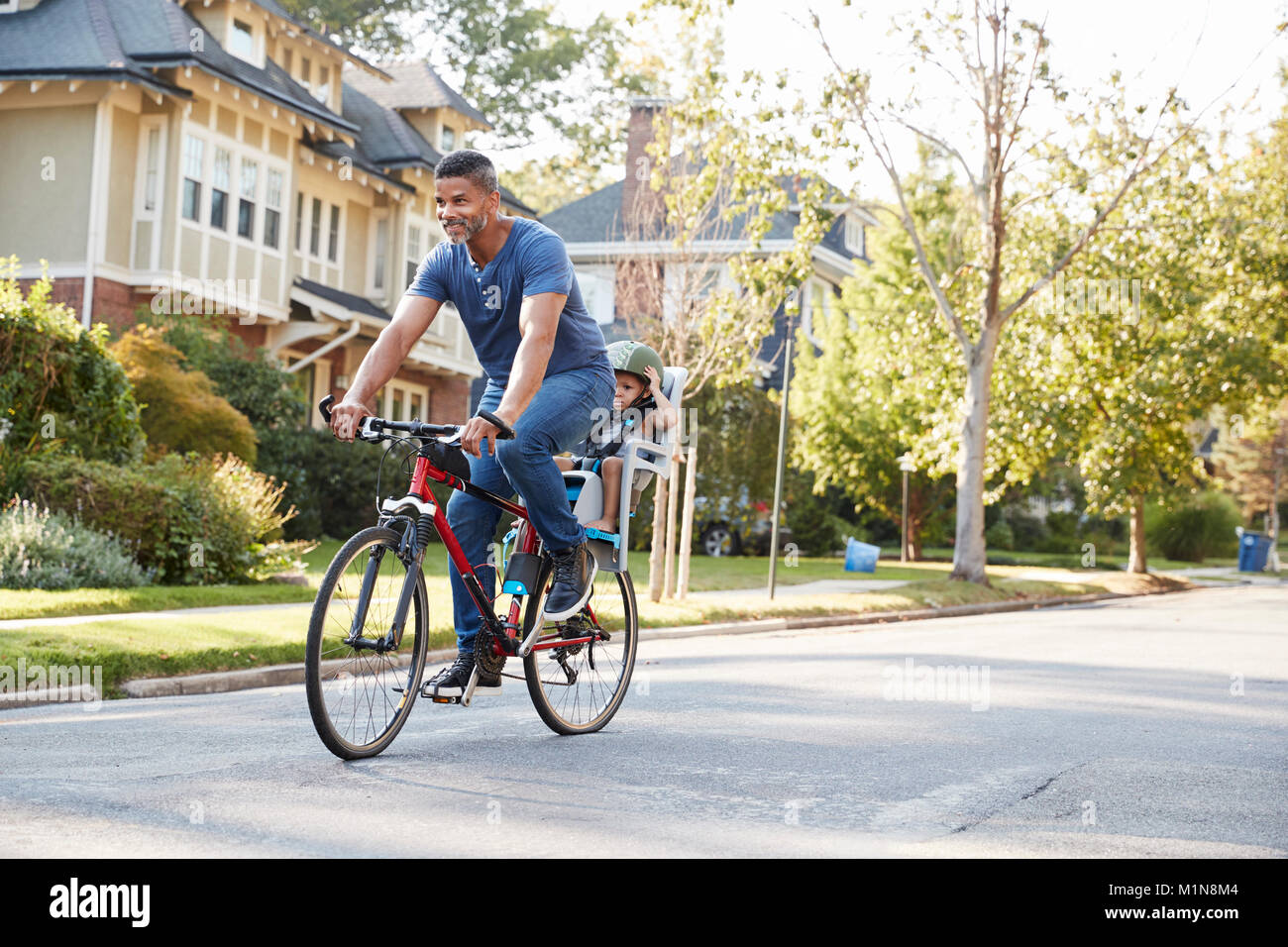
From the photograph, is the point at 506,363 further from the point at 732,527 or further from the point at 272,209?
the point at 732,527

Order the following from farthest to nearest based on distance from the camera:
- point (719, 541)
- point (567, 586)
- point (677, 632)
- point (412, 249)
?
point (412, 249) < point (719, 541) < point (677, 632) < point (567, 586)

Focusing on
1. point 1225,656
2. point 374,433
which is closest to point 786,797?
point 374,433

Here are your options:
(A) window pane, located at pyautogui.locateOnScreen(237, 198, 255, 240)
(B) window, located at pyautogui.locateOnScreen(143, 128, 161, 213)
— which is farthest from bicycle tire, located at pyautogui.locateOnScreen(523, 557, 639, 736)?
(A) window pane, located at pyautogui.locateOnScreen(237, 198, 255, 240)

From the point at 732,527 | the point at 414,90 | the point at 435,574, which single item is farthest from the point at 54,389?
the point at 414,90

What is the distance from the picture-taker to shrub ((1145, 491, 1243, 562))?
4559 centimetres

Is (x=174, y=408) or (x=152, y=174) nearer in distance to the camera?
(x=174, y=408)

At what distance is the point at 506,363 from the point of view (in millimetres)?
6219

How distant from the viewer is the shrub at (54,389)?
52.1 feet

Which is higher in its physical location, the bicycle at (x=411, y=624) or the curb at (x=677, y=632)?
the bicycle at (x=411, y=624)

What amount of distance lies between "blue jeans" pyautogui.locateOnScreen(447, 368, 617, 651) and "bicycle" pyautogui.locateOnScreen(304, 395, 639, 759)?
7 centimetres

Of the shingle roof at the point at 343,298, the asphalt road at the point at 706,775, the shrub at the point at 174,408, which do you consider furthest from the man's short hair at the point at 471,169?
the shingle roof at the point at 343,298

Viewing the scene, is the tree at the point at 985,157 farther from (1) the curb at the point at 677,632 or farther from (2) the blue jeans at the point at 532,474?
(2) the blue jeans at the point at 532,474

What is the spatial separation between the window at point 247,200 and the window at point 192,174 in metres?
1.13

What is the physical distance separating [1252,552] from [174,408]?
28.9 metres
